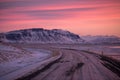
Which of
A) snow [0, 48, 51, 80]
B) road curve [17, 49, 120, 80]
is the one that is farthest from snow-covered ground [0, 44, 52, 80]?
road curve [17, 49, 120, 80]

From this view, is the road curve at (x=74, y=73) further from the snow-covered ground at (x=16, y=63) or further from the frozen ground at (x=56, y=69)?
the snow-covered ground at (x=16, y=63)

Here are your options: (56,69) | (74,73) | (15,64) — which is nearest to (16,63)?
(15,64)

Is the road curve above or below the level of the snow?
below

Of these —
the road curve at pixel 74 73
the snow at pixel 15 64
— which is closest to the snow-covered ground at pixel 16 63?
the snow at pixel 15 64

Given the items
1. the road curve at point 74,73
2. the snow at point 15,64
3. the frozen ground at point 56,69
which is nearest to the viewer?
the road curve at point 74,73

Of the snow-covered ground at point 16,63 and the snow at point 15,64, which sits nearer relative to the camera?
the snow at point 15,64

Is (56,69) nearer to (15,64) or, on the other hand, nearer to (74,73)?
(74,73)

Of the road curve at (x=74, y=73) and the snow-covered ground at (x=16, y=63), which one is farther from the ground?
the snow-covered ground at (x=16, y=63)

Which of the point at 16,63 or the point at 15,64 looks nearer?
the point at 15,64

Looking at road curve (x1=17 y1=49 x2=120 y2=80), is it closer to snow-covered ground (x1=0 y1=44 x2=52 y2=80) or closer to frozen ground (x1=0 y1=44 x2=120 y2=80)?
frozen ground (x1=0 y1=44 x2=120 y2=80)

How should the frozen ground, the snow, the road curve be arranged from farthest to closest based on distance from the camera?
the snow, the frozen ground, the road curve

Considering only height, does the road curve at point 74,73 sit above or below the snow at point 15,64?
below

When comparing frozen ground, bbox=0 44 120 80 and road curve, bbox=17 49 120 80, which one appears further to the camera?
frozen ground, bbox=0 44 120 80

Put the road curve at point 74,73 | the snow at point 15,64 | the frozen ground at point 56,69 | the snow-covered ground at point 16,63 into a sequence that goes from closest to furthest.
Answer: the road curve at point 74,73 < the frozen ground at point 56,69 < the snow at point 15,64 < the snow-covered ground at point 16,63
